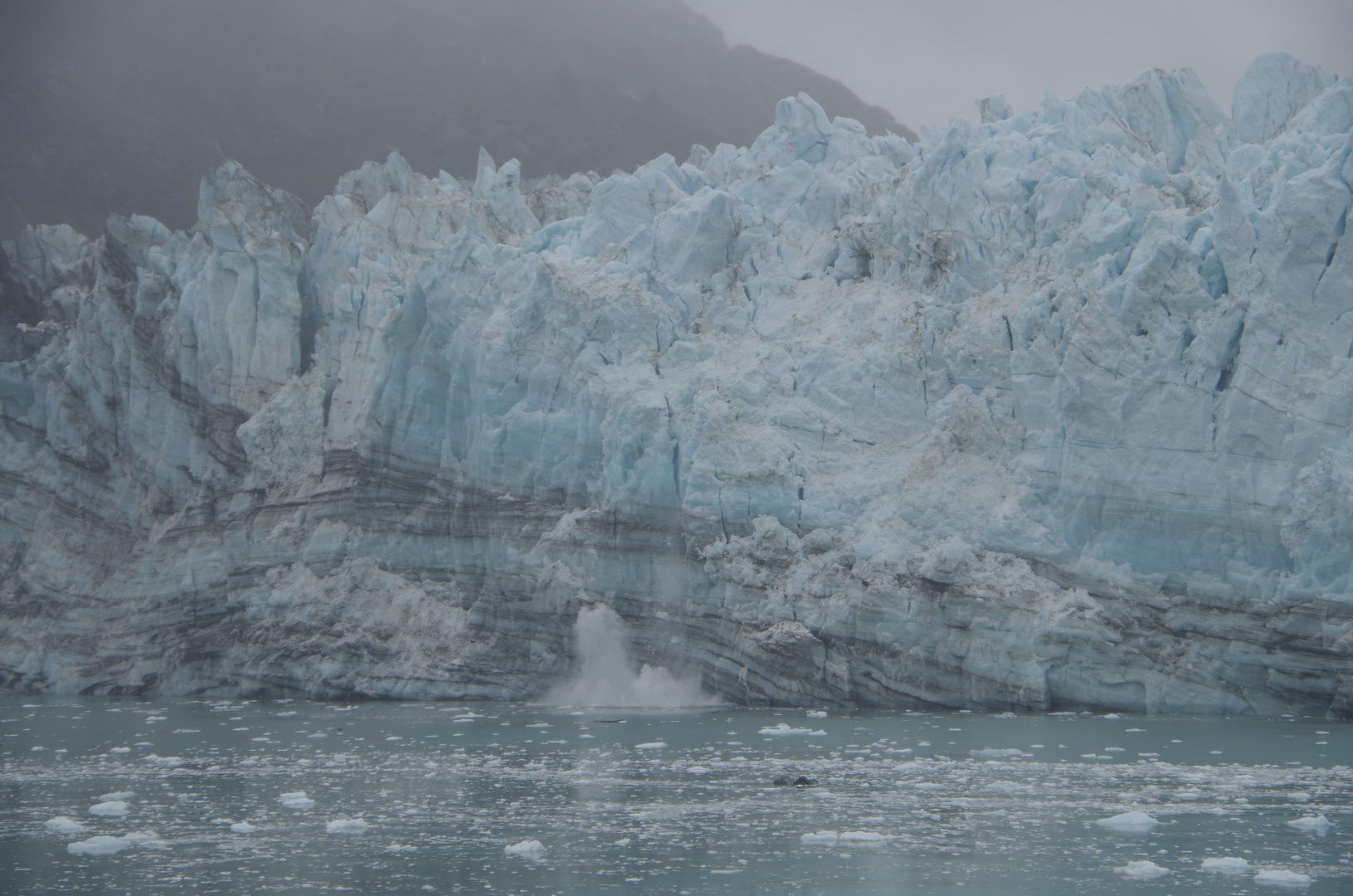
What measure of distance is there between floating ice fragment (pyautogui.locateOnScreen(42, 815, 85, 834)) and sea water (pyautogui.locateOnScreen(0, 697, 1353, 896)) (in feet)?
0.17

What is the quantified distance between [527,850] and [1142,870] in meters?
3.48

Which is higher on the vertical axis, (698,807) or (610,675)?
(610,675)

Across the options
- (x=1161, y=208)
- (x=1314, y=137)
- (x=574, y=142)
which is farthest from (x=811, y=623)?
(x=574, y=142)

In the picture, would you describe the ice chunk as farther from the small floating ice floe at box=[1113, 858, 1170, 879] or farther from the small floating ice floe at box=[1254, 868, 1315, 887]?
the small floating ice floe at box=[1254, 868, 1315, 887]

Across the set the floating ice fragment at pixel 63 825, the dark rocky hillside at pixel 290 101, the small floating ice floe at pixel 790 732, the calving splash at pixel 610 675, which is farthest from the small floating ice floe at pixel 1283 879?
the dark rocky hillside at pixel 290 101

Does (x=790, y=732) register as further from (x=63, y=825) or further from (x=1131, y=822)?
(x=63, y=825)

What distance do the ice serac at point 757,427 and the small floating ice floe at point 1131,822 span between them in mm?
5543

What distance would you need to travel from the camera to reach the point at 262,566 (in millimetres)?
18203

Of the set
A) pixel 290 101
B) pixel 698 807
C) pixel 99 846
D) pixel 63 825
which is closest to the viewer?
pixel 99 846

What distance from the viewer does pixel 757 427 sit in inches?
602

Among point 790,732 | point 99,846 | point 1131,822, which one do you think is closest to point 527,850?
point 99,846

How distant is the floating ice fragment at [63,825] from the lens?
791 centimetres

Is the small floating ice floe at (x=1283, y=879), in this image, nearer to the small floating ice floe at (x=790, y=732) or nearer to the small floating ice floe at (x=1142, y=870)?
the small floating ice floe at (x=1142, y=870)

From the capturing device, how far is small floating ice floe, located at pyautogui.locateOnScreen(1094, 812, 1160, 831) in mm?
7297
